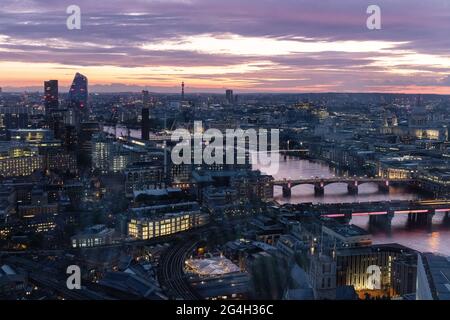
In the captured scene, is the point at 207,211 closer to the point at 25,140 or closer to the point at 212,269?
the point at 212,269

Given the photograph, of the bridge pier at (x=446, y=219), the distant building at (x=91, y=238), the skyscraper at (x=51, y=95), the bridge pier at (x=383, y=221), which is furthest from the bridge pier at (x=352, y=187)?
the skyscraper at (x=51, y=95)

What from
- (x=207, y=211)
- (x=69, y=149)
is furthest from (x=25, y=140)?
(x=207, y=211)

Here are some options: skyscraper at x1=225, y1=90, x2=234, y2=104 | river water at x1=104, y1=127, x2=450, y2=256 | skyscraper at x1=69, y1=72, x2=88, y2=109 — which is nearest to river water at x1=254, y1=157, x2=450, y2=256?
river water at x1=104, y1=127, x2=450, y2=256

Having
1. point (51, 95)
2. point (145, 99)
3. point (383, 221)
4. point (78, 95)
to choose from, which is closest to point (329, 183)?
point (383, 221)

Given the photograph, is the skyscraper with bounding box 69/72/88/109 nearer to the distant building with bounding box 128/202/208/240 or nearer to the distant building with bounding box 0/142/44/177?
the distant building with bounding box 0/142/44/177

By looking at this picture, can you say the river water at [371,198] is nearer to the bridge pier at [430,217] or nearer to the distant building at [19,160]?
the bridge pier at [430,217]
